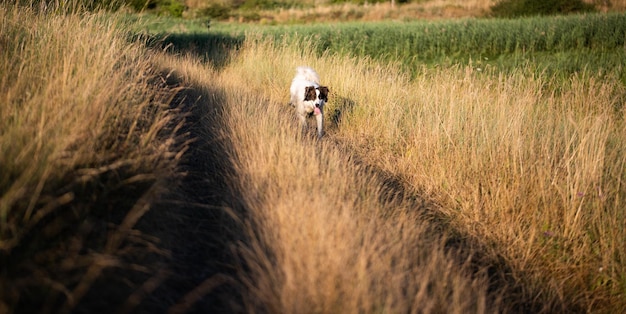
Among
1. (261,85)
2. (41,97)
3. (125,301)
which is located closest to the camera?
(125,301)

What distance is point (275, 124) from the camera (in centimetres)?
436

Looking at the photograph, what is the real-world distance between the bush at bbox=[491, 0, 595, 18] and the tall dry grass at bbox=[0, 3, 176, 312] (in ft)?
94.1

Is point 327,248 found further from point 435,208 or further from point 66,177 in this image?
point 435,208

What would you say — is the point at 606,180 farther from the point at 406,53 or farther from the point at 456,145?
the point at 406,53

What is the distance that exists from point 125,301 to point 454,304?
1.66 m

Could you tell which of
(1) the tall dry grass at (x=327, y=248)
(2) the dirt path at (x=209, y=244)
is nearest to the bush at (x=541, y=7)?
(2) the dirt path at (x=209, y=244)

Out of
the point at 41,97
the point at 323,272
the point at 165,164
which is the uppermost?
the point at 41,97

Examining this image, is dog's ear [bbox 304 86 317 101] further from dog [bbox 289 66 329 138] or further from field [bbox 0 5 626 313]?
field [bbox 0 5 626 313]

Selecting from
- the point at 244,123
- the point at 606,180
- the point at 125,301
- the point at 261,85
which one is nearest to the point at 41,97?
the point at 125,301

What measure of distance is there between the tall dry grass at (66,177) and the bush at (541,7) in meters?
28.7

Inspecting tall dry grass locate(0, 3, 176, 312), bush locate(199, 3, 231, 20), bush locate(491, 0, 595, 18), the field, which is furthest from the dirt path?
bush locate(199, 3, 231, 20)

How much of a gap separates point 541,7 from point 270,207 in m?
31.1

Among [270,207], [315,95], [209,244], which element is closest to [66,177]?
[209,244]

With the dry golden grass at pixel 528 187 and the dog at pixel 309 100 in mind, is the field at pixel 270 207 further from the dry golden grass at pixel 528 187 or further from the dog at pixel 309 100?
the dog at pixel 309 100
